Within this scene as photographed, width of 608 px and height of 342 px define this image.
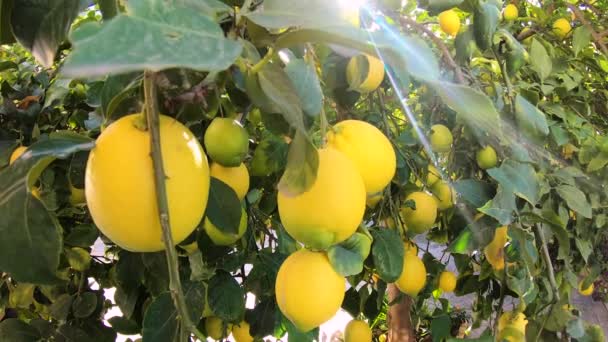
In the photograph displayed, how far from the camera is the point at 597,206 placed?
2.83 ft

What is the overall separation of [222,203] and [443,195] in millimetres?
452

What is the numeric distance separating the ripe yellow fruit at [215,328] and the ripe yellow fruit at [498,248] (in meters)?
0.40

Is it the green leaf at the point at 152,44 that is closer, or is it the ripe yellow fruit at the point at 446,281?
the green leaf at the point at 152,44

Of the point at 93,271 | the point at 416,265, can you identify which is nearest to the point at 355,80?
the point at 416,265

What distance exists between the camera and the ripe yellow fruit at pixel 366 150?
44 centimetres

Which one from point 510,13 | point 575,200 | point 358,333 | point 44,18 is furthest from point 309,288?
point 510,13

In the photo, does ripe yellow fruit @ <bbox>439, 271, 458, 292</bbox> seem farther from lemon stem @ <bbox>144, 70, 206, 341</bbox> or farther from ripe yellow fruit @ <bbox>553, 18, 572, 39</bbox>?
lemon stem @ <bbox>144, 70, 206, 341</bbox>

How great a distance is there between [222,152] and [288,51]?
0.35 feet

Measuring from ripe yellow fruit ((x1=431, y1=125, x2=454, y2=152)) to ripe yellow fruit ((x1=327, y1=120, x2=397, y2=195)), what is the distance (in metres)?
0.31

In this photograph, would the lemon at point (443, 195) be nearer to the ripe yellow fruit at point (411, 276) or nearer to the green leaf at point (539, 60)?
the ripe yellow fruit at point (411, 276)

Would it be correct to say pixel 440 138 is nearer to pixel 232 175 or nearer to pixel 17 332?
pixel 232 175

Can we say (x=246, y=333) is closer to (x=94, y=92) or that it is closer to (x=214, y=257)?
(x=214, y=257)

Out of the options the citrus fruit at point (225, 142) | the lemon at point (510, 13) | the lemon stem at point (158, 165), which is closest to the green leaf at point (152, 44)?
the lemon stem at point (158, 165)

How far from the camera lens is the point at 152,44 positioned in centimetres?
19
